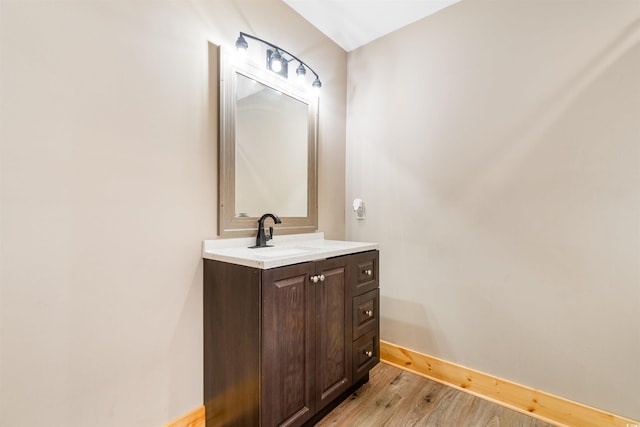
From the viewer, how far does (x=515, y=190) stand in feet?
5.58

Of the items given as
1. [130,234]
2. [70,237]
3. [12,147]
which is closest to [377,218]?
[130,234]

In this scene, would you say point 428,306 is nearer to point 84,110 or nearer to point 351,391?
point 351,391

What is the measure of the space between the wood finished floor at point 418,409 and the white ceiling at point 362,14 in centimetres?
264

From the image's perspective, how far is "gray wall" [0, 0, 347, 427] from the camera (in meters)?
0.98

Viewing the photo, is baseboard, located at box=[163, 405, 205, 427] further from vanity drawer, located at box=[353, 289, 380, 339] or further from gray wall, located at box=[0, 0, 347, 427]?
vanity drawer, located at box=[353, 289, 380, 339]

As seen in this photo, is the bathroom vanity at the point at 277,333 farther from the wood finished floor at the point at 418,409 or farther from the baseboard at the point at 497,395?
the baseboard at the point at 497,395

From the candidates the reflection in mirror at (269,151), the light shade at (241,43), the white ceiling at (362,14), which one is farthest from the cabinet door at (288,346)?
the white ceiling at (362,14)

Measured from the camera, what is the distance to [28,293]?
997 mm

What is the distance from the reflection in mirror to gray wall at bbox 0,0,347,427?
20cm

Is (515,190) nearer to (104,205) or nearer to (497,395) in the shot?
(497,395)

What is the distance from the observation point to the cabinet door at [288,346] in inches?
48.0

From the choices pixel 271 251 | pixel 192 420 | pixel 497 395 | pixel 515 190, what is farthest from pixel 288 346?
pixel 515 190

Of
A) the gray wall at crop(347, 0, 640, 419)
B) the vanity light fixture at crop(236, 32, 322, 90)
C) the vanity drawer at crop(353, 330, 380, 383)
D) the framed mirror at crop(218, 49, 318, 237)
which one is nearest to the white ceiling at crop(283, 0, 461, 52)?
the gray wall at crop(347, 0, 640, 419)

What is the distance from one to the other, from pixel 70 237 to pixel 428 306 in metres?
2.09
